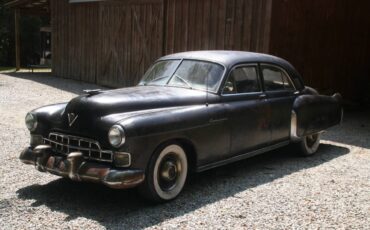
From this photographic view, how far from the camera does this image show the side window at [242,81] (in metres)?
5.50

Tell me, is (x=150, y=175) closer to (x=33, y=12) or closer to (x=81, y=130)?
(x=81, y=130)

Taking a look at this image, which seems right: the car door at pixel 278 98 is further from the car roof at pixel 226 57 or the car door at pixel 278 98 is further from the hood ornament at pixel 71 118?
the hood ornament at pixel 71 118

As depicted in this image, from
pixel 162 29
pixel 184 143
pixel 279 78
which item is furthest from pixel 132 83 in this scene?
pixel 184 143

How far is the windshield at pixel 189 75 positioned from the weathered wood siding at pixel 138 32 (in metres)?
4.36

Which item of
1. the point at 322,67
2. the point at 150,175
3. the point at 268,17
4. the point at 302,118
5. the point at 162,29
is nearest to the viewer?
the point at 150,175

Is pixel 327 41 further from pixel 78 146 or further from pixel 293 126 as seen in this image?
pixel 78 146

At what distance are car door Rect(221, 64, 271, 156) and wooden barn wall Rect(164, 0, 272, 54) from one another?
3977 mm

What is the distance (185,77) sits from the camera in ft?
18.1

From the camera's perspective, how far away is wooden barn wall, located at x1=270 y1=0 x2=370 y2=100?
9.89m

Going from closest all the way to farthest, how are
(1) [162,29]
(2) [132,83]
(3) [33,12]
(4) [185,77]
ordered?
(4) [185,77] → (1) [162,29] → (2) [132,83] → (3) [33,12]

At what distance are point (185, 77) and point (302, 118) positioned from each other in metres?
1.90

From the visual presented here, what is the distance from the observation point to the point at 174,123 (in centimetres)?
457

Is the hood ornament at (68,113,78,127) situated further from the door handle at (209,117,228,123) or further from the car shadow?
the car shadow

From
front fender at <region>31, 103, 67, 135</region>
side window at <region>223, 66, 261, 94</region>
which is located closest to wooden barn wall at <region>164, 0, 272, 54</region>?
side window at <region>223, 66, 261, 94</region>
